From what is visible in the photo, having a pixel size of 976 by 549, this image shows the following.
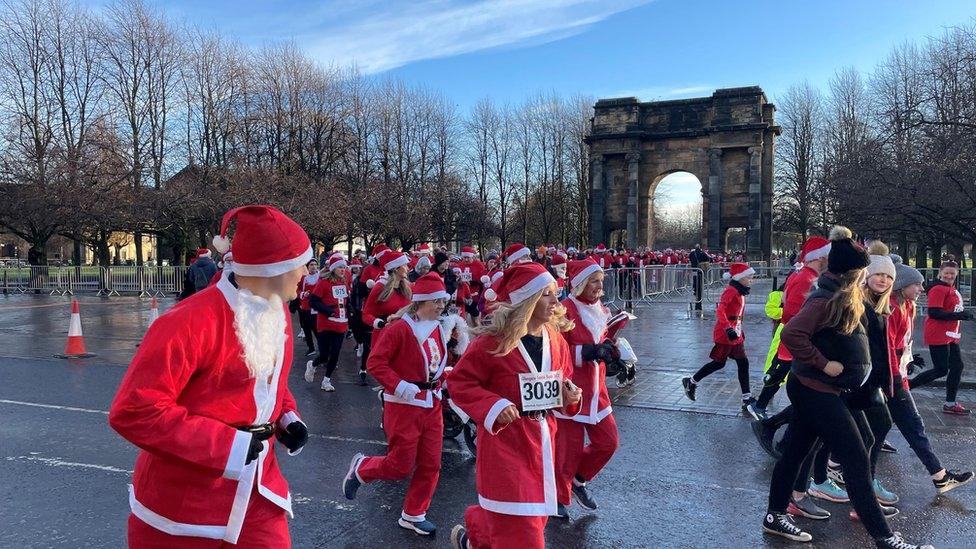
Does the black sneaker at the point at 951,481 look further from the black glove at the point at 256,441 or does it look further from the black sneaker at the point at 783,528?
the black glove at the point at 256,441

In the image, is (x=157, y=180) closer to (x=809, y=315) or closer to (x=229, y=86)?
(x=229, y=86)

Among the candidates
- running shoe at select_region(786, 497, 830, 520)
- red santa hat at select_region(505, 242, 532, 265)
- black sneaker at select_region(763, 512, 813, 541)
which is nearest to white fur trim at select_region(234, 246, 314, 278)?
black sneaker at select_region(763, 512, 813, 541)

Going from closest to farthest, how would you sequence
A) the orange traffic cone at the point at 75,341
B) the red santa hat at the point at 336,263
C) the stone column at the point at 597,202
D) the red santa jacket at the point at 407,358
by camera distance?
the red santa jacket at the point at 407,358 < the red santa hat at the point at 336,263 < the orange traffic cone at the point at 75,341 < the stone column at the point at 597,202

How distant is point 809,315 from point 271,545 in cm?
341

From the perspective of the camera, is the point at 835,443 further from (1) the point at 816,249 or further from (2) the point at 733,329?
(2) the point at 733,329

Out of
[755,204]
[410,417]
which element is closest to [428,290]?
[410,417]

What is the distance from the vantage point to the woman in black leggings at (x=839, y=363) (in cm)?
428

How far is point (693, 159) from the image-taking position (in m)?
43.9

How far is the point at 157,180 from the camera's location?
34.0m

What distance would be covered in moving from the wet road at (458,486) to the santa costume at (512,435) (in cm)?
151

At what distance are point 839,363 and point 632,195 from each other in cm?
4070

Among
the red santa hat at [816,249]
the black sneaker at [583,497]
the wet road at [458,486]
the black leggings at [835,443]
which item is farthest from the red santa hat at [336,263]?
the black leggings at [835,443]

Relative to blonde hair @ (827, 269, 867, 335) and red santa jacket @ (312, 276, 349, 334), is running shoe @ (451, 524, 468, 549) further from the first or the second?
red santa jacket @ (312, 276, 349, 334)

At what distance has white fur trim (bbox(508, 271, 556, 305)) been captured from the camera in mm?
3611
